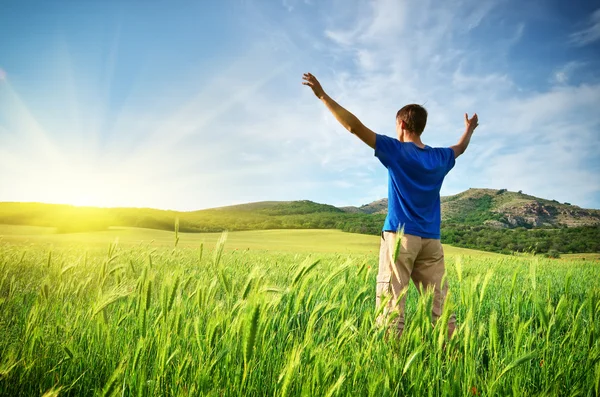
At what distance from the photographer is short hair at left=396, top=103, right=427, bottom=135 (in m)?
3.31

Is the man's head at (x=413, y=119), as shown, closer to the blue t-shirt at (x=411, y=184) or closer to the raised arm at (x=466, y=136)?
the blue t-shirt at (x=411, y=184)

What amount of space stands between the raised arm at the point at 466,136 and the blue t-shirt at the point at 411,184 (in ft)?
1.87

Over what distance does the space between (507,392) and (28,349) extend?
2.55m

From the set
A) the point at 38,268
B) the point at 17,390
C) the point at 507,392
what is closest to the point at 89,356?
the point at 17,390

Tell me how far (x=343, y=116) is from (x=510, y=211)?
155699 mm

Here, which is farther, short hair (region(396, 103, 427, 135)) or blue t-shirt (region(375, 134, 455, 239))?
short hair (region(396, 103, 427, 135))

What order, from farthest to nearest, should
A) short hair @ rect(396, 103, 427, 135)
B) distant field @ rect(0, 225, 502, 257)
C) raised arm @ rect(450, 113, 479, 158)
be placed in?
distant field @ rect(0, 225, 502, 257) → raised arm @ rect(450, 113, 479, 158) → short hair @ rect(396, 103, 427, 135)

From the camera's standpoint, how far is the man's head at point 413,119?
3311 mm

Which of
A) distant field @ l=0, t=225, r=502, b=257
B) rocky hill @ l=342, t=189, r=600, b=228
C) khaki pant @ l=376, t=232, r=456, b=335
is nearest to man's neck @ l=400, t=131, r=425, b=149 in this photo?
khaki pant @ l=376, t=232, r=456, b=335

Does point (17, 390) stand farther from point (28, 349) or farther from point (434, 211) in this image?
point (434, 211)

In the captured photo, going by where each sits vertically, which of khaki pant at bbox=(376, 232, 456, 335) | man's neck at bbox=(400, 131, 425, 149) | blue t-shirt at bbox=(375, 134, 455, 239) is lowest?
khaki pant at bbox=(376, 232, 456, 335)

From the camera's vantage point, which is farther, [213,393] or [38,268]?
[38,268]

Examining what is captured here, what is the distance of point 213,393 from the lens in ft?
4.50

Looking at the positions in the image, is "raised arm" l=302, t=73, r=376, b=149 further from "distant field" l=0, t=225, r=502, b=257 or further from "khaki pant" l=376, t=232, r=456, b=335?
"distant field" l=0, t=225, r=502, b=257
